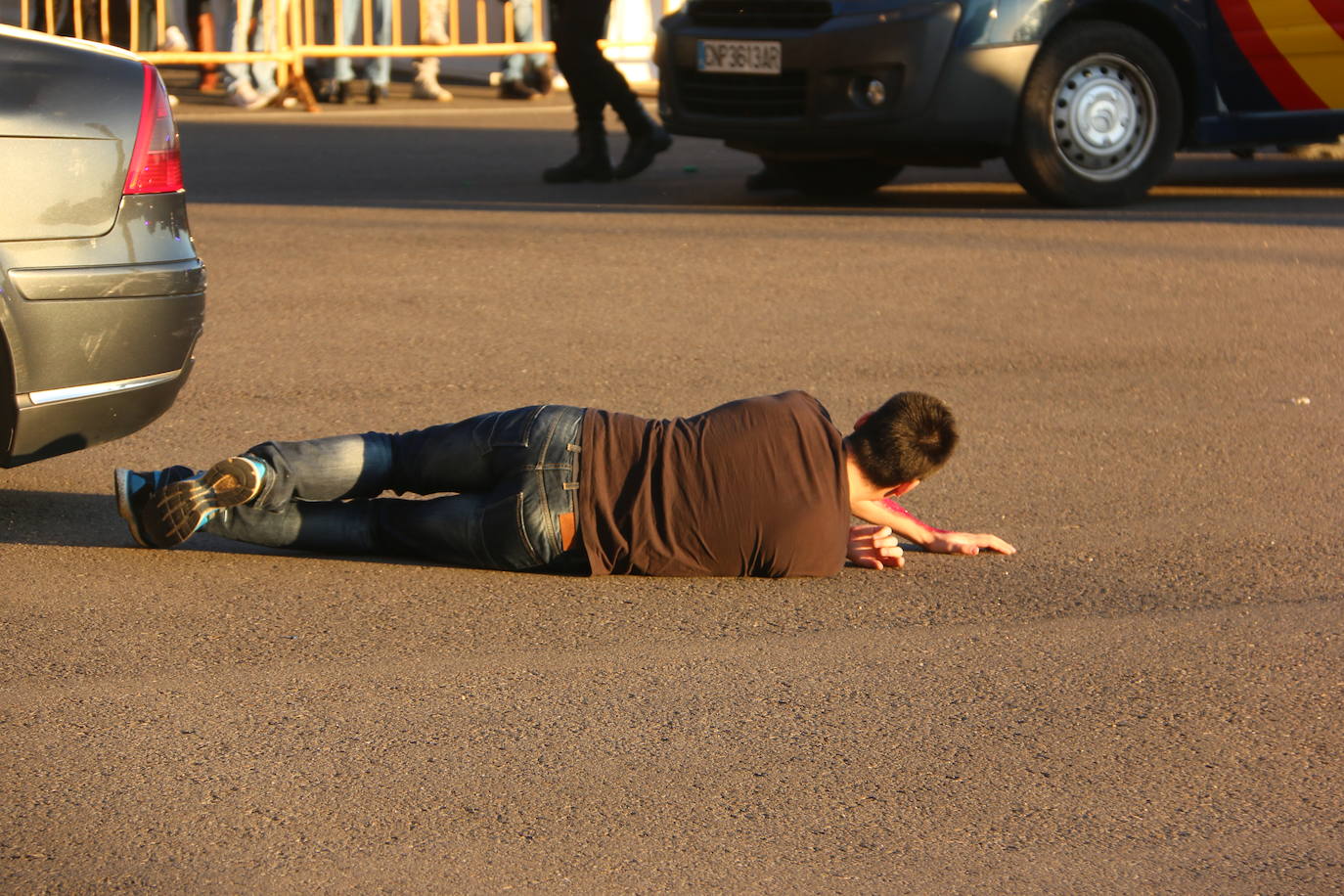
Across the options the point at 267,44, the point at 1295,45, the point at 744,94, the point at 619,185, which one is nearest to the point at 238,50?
the point at 267,44

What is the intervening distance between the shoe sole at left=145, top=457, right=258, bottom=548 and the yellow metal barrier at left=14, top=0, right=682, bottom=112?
473 inches

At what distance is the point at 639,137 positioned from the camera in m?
11.3

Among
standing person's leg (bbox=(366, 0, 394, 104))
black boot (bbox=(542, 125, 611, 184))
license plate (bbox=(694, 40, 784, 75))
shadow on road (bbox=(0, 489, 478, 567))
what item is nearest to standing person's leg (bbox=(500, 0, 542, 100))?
standing person's leg (bbox=(366, 0, 394, 104))

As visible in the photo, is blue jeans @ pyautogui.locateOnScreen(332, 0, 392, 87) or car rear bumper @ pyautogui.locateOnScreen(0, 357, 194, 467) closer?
car rear bumper @ pyautogui.locateOnScreen(0, 357, 194, 467)

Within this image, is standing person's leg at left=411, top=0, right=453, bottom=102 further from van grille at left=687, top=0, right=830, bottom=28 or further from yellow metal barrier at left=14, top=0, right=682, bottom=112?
van grille at left=687, top=0, right=830, bottom=28

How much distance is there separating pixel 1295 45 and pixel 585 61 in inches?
158

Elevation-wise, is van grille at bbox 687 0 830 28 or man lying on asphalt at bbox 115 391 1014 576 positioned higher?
van grille at bbox 687 0 830 28

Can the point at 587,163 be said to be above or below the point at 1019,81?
below

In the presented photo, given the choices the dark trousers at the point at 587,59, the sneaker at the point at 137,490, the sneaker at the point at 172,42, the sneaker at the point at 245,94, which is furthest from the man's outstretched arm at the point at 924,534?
the sneaker at the point at 172,42

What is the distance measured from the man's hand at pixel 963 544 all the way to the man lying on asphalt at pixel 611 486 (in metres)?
0.20

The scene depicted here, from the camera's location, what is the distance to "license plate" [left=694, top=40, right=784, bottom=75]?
379 inches

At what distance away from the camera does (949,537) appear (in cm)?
468

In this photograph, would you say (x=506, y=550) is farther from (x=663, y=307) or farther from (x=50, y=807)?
(x=663, y=307)

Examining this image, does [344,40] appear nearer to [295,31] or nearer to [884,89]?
[295,31]
